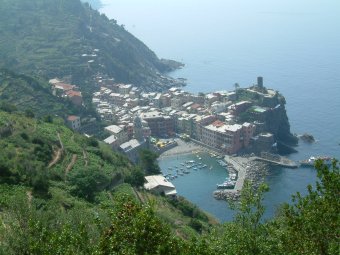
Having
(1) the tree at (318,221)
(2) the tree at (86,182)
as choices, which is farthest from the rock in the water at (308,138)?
(1) the tree at (318,221)

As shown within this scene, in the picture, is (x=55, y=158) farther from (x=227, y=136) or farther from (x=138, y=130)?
(x=227, y=136)

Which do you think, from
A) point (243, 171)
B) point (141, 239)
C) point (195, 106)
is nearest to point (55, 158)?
point (141, 239)

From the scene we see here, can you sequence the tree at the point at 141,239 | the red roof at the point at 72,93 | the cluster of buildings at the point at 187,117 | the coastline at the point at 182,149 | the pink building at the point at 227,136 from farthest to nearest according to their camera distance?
the red roof at the point at 72,93 < the cluster of buildings at the point at 187,117 < the pink building at the point at 227,136 < the coastline at the point at 182,149 < the tree at the point at 141,239

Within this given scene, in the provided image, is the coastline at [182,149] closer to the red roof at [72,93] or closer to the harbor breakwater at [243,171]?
the harbor breakwater at [243,171]

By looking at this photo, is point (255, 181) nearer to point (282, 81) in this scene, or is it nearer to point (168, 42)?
point (282, 81)

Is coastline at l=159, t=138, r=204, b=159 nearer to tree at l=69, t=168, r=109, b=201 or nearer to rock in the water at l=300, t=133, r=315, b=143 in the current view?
rock in the water at l=300, t=133, r=315, b=143

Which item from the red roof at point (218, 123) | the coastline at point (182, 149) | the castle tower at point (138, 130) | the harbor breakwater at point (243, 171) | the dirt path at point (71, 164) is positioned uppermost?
the dirt path at point (71, 164)

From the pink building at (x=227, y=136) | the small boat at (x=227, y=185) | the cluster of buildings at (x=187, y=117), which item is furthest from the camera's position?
the cluster of buildings at (x=187, y=117)
